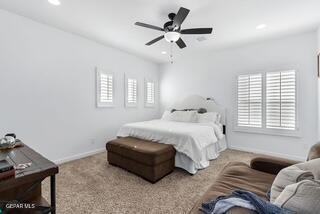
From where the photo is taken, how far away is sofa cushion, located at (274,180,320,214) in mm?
726

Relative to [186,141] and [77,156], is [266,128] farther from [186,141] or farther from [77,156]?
[77,156]

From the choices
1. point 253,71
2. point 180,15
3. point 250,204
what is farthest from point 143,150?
point 253,71

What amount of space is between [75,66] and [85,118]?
3.89ft

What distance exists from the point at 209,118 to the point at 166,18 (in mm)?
2638

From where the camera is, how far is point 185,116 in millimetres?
4590

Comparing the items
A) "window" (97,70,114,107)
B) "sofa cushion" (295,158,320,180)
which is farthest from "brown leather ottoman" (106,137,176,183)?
"sofa cushion" (295,158,320,180)

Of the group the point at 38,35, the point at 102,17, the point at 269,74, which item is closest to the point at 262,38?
the point at 269,74

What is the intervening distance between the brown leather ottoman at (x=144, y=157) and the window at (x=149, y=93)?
2567 mm

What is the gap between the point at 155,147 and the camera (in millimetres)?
2811

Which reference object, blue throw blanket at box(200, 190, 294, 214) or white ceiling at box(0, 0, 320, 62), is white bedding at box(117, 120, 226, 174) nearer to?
blue throw blanket at box(200, 190, 294, 214)

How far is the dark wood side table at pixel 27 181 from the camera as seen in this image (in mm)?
1115

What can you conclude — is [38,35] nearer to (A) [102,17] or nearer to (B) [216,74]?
(A) [102,17]

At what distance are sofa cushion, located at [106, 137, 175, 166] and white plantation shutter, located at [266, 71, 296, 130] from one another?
2.61m

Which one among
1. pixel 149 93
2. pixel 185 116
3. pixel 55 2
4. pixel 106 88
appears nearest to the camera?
pixel 55 2
